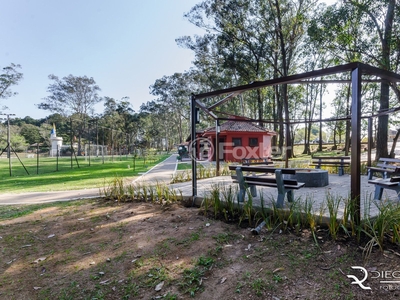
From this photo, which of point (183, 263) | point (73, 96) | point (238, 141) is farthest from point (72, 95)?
point (183, 263)

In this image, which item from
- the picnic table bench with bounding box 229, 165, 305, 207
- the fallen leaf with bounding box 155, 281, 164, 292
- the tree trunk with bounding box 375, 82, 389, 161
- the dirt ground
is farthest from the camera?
the tree trunk with bounding box 375, 82, 389, 161

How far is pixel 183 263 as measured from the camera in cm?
258

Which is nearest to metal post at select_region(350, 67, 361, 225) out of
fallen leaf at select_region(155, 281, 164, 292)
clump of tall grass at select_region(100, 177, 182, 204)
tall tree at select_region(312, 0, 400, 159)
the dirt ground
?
the dirt ground

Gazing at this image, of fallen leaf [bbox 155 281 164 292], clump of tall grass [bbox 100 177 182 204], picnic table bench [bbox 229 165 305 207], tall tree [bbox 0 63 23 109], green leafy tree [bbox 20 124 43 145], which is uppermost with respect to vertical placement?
tall tree [bbox 0 63 23 109]

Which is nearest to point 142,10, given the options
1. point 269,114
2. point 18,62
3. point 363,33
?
point 363,33

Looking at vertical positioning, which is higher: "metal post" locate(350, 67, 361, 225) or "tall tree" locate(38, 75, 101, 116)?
"tall tree" locate(38, 75, 101, 116)

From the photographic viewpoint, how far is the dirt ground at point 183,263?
82.3 inches

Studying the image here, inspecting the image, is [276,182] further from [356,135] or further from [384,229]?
[384,229]

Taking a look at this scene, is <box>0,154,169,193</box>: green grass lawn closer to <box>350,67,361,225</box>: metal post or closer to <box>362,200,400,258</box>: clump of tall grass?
<box>350,67,361,225</box>: metal post

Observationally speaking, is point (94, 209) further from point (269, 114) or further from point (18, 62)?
point (18, 62)

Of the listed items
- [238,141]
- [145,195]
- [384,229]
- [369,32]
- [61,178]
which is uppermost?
[369,32]

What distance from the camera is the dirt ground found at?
209 centimetres

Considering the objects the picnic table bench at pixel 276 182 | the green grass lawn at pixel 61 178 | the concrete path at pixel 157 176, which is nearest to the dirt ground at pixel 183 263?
the picnic table bench at pixel 276 182

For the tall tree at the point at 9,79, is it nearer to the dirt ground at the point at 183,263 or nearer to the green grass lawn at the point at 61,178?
the green grass lawn at the point at 61,178
